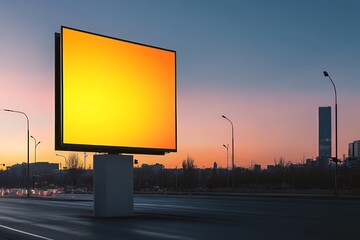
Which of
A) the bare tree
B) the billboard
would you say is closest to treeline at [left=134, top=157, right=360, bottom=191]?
the bare tree

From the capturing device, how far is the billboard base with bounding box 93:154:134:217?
26.9m

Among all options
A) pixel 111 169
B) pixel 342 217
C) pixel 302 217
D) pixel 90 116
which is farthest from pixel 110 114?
pixel 342 217

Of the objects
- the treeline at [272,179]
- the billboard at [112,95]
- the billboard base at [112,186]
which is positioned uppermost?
→ the billboard at [112,95]

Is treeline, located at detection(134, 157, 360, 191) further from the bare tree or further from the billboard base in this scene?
the billboard base

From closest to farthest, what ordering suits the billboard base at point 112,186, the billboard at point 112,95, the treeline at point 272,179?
the billboard at point 112,95
the billboard base at point 112,186
the treeline at point 272,179

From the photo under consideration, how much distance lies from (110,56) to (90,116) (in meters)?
3.47

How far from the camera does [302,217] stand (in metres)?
26.1

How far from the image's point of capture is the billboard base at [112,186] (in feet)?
88.1

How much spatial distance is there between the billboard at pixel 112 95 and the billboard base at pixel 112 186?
680 millimetres

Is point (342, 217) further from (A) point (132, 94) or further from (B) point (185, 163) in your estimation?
(B) point (185, 163)

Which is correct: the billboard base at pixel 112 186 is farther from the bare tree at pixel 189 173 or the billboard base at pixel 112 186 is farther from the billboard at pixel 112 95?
the bare tree at pixel 189 173

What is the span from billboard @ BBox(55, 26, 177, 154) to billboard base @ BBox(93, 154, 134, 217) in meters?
0.68

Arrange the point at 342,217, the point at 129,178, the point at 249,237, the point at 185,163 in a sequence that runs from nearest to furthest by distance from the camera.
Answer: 1. the point at 249,237
2. the point at 342,217
3. the point at 129,178
4. the point at 185,163

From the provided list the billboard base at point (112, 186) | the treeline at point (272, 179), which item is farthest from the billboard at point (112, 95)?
the treeline at point (272, 179)
